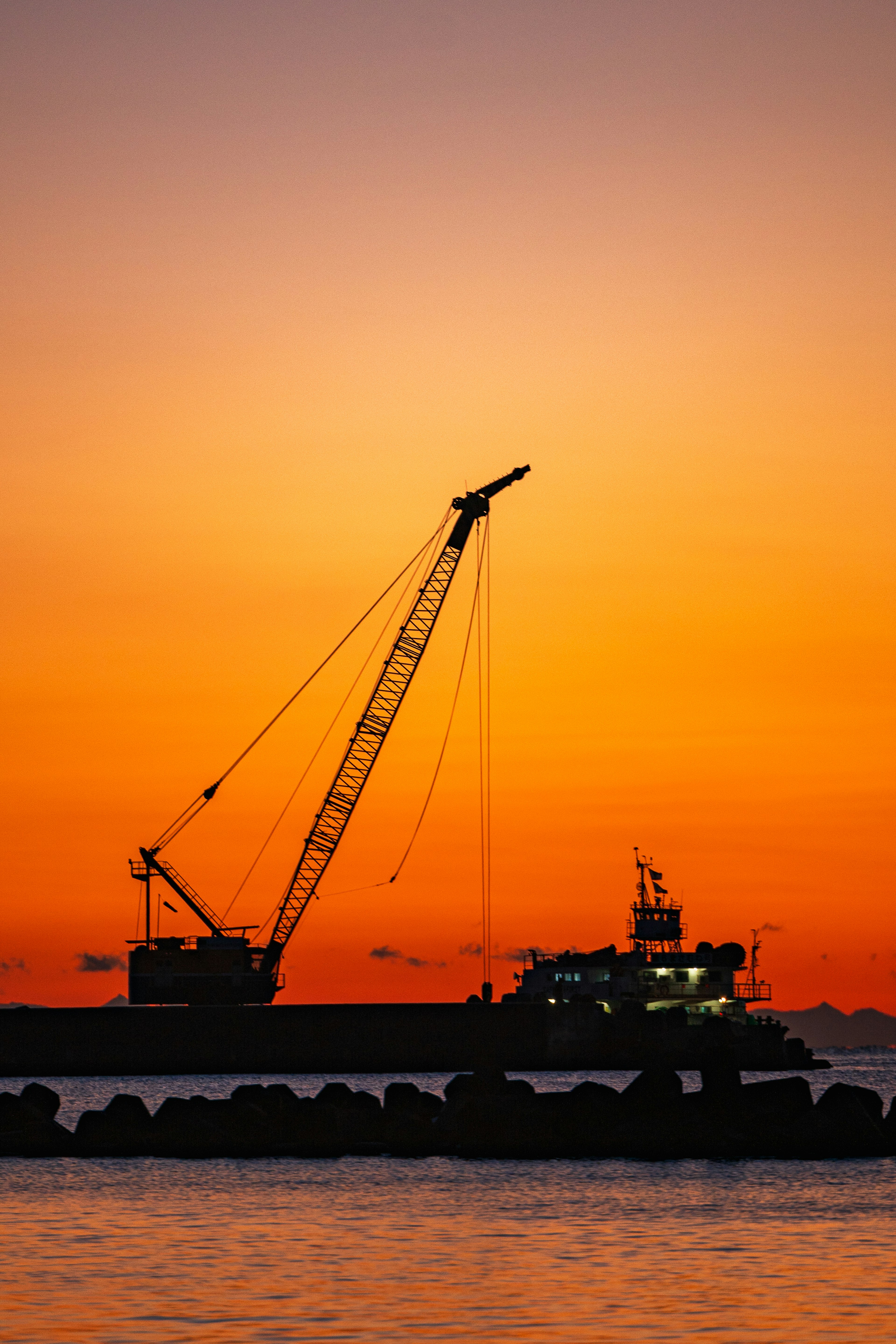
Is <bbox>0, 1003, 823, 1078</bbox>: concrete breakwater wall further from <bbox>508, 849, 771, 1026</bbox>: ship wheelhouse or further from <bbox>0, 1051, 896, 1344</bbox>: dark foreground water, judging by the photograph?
<bbox>0, 1051, 896, 1344</bbox>: dark foreground water

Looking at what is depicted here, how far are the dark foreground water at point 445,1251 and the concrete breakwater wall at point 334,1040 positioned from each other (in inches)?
2424

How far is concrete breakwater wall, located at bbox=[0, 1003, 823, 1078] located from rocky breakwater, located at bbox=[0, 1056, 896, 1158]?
59.7m

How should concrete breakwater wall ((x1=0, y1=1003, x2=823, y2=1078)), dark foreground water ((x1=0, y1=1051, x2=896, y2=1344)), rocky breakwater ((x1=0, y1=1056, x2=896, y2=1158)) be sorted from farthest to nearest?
concrete breakwater wall ((x1=0, y1=1003, x2=823, y2=1078))
rocky breakwater ((x1=0, y1=1056, x2=896, y2=1158))
dark foreground water ((x1=0, y1=1051, x2=896, y2=1344))

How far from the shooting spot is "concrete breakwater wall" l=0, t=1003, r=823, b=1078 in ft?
370

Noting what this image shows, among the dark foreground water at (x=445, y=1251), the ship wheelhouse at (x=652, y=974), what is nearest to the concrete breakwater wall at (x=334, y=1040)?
the ship wheelhouse at (x=652, y=974)

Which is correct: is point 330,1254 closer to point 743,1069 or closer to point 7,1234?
point 7,1234

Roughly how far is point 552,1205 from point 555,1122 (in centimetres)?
805

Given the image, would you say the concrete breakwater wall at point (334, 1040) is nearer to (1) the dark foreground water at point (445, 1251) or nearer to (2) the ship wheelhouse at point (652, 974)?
(2) the ship wheelhouse at point (652, 974)

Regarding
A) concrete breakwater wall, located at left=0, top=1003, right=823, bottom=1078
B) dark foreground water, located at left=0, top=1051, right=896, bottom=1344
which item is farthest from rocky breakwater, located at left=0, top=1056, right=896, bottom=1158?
concrete breakwater wall, located at left=0, top=1003, right=823, bottom=1078

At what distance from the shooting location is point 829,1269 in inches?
1293

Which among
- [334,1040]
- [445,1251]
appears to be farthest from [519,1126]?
[334,1040]

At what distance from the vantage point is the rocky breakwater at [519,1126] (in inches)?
1948

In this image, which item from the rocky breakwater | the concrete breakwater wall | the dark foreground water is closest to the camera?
the dark foreground water

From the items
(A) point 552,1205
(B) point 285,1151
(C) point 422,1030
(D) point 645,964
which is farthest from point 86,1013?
(A) point 552,1205
